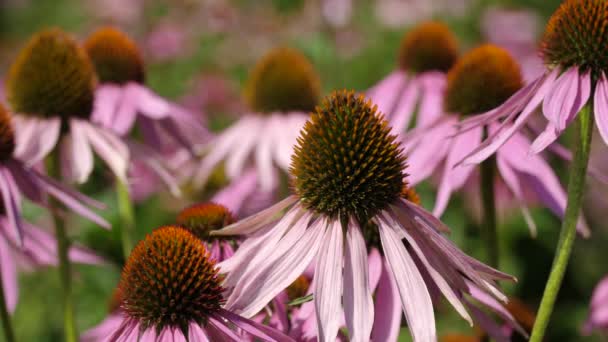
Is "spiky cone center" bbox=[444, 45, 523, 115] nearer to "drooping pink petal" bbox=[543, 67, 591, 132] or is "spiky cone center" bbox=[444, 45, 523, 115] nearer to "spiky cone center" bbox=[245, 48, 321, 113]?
"drooping pink petal" bbox=[543, 67, 591, 132]

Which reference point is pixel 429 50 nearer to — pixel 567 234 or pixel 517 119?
pixel 517 119

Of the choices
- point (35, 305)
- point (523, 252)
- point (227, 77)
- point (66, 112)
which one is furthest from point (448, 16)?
point (66, 112)

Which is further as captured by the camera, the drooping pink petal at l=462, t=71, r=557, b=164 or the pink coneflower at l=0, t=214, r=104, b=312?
the pink coneflower at l=0, t=214, r=104, b=312

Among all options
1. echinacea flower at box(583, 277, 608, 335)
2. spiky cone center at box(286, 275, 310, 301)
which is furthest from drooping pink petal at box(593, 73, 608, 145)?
echinacea flower at box(583, 277, 608, 335)

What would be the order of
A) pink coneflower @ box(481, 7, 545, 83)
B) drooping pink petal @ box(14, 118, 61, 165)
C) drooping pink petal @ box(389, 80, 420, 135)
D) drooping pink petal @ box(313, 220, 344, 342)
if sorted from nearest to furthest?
drooping pink petal @ box(313, 220, 344, 342)
drooping pink petal @ box(14, 118, 61, 165)
drooping pink petal @ box(389, 80, 420, 135)
pink coneflower @ box(481, 7, 545, 83)

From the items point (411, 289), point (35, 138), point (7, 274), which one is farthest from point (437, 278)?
point (35, 138)

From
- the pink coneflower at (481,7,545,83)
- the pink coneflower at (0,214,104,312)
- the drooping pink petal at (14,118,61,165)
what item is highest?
the drooping pink petal at (14,118,61,165)

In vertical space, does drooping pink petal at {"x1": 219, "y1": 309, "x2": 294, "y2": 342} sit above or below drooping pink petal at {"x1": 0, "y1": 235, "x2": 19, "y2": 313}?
above

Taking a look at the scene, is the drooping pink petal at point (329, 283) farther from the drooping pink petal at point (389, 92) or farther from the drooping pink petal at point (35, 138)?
the drooping pink petal at point (389, 92)
